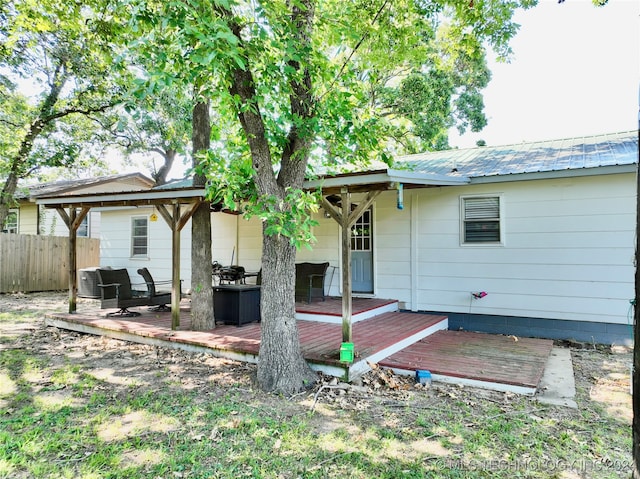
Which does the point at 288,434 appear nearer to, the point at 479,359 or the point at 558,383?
the point at 479,359

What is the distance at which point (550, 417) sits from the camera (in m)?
3.60

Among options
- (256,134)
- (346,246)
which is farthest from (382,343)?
(256,134)

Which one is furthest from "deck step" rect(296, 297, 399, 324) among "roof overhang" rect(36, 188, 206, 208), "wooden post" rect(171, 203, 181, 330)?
"roof overhang" rect(36, 188, 206, 208)

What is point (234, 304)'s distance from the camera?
663 cm

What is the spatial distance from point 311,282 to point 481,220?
3.42 m

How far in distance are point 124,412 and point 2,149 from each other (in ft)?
43.0

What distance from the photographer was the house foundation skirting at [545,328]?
607 cm

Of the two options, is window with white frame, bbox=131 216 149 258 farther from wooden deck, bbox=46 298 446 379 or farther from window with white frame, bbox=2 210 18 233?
window with white frame, bbox=2 210 18 233

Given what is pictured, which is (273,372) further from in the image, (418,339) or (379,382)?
(418,339)

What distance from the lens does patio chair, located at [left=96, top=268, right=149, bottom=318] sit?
7.40 meters

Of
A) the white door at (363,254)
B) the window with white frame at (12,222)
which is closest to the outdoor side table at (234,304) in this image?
the white door at (363,254)

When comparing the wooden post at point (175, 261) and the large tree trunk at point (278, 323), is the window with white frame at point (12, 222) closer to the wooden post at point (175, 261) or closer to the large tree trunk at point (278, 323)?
the wooden post at point (175, 261)

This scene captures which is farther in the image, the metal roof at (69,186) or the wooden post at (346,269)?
the metal roof at (69,186)

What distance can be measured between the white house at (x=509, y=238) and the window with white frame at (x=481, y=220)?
18mm
